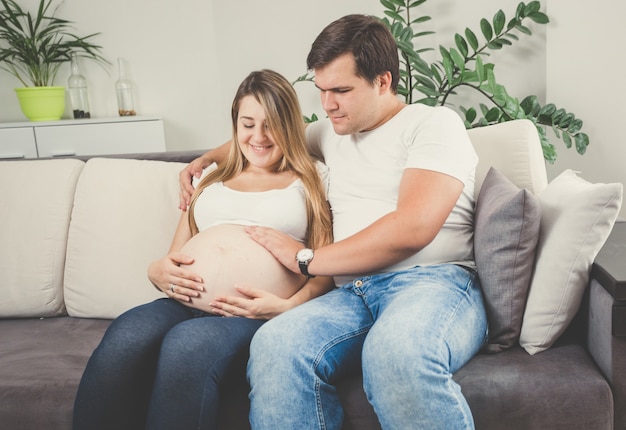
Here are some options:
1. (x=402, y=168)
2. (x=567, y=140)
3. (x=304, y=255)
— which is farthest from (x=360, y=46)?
(x=567, y=140)

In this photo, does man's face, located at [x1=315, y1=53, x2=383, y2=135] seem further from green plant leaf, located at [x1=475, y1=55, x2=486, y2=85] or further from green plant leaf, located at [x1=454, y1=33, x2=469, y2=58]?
green plant leaf, located at [x1=454, y1=33, x2=469, y2=58]

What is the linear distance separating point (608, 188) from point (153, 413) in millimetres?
1000

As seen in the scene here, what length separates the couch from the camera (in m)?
1.31

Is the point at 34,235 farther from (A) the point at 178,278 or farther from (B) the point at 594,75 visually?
(B) the point at 594,75

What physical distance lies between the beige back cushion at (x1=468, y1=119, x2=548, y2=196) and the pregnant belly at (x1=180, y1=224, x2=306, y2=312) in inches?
22.1

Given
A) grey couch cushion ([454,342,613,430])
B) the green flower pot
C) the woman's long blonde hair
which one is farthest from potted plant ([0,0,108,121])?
grey couch cushion ([454,342,613,430])

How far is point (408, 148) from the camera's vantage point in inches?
62.5

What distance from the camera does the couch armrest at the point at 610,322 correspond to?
125 centimetres

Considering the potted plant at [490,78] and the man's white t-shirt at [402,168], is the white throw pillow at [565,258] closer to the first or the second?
the man's white t-shirt at [402,168]

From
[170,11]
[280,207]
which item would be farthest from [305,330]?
[170,11]

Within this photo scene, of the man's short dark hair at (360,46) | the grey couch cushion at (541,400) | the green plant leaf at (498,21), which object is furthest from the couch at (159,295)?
the green plant leaf at (498,21)

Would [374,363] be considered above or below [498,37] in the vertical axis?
below

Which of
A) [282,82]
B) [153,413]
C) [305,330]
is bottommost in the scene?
[153,413]

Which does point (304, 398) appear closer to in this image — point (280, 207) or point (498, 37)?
point (280, 207)
